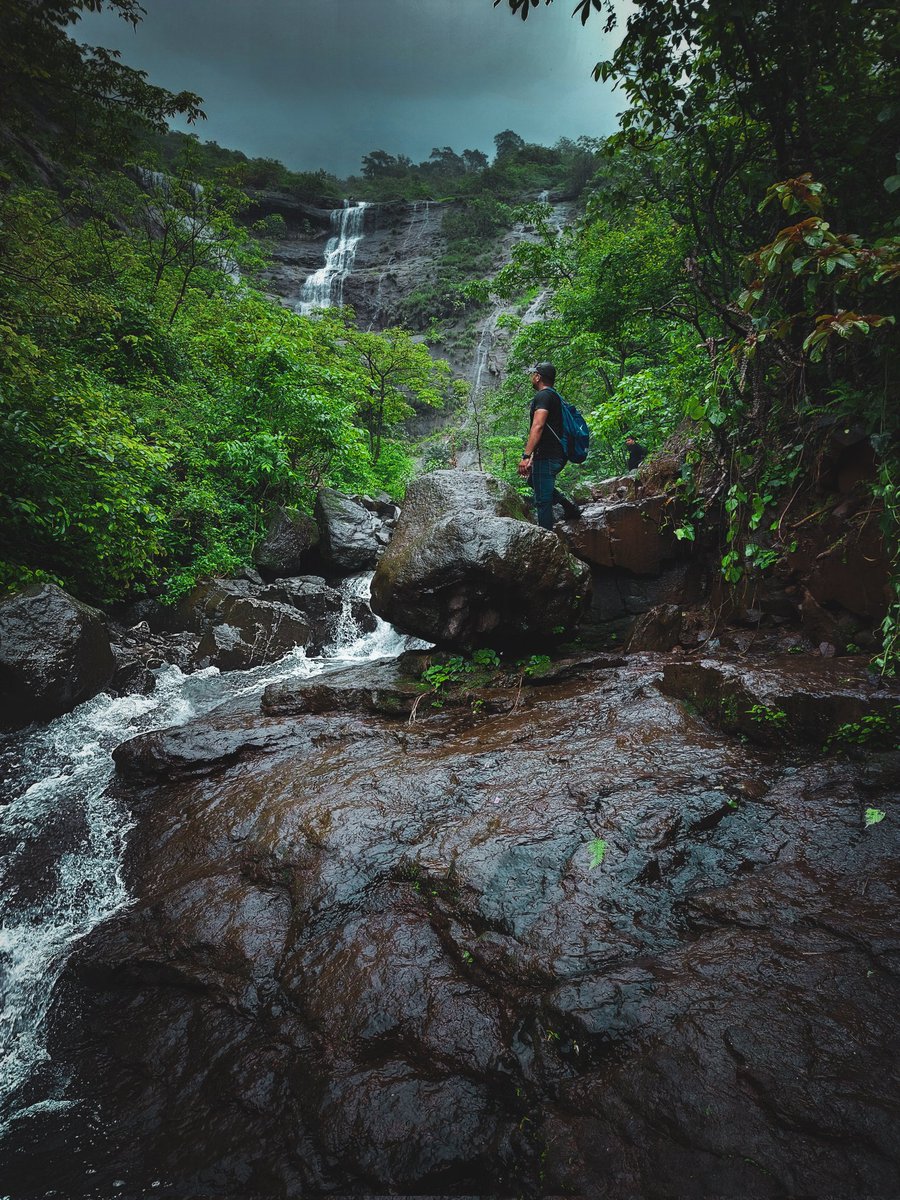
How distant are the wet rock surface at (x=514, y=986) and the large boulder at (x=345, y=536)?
7.52 metres

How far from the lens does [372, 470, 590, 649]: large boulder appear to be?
570cm

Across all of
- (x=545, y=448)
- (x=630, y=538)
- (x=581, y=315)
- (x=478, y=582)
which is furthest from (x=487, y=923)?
(x=581, y=315)

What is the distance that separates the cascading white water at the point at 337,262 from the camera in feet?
119

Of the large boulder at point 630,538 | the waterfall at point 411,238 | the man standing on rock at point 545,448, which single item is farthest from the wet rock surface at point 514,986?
the waterfall at point 411,238

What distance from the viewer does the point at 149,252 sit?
14555 millimetres

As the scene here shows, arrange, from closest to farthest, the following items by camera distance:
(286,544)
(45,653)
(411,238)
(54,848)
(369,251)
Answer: (54,848) < (45,653) < (286,544) < (369,251) < (411,238)

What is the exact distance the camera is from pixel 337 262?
40.3m

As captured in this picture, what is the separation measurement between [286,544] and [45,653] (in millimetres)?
5453

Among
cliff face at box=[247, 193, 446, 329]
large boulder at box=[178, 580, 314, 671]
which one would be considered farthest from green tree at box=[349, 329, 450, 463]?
cliff face at box=[247, 193, 446, 329]

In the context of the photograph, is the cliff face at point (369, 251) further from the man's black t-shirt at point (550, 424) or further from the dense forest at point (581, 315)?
the man's black t-shirt at point (550, 424)

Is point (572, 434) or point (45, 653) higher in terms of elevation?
point (572, 434)

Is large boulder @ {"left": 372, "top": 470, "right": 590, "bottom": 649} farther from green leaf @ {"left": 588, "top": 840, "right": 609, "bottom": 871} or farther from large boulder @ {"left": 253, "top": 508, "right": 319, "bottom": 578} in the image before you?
large boulder @ {"left": 253, "top": 508, "right": 319, "bottom": 578}

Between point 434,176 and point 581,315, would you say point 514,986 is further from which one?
point 434,176

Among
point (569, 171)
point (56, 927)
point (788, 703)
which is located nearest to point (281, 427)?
point (56, 927)
